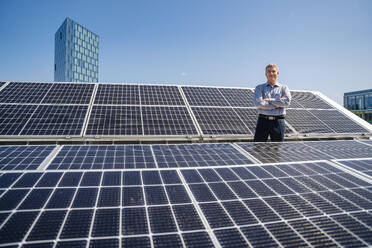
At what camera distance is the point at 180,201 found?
2625 millimetres

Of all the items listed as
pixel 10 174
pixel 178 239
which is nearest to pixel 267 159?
pixel 178 239

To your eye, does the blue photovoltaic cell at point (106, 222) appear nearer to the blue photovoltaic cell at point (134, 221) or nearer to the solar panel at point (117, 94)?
the blue photovoltaic cell at point (134, 221)

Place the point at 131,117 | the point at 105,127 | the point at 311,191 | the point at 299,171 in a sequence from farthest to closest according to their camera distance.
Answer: the point at 131,117 < the point at 105,127 < the point at 299,171 < the point at 311,191

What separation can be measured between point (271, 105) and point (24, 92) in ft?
34.7

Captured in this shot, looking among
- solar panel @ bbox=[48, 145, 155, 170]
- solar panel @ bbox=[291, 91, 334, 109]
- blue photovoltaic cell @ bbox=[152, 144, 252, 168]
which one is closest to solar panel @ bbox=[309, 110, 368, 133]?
solar panel @ bbox=[291, 91, 334, 109]

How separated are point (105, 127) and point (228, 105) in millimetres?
5792

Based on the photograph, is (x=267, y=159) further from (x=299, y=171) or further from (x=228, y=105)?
(x=228, y=105)

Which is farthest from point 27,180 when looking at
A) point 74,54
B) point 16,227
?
point 74,54

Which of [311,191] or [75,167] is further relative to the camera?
[75,167]

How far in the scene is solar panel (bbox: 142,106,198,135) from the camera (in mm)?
8825

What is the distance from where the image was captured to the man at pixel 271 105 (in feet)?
20.4

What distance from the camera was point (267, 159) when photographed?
4254 mm

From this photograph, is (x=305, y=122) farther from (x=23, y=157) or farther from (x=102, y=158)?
(x=23, y=157)

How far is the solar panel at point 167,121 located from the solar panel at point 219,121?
1.51ft
